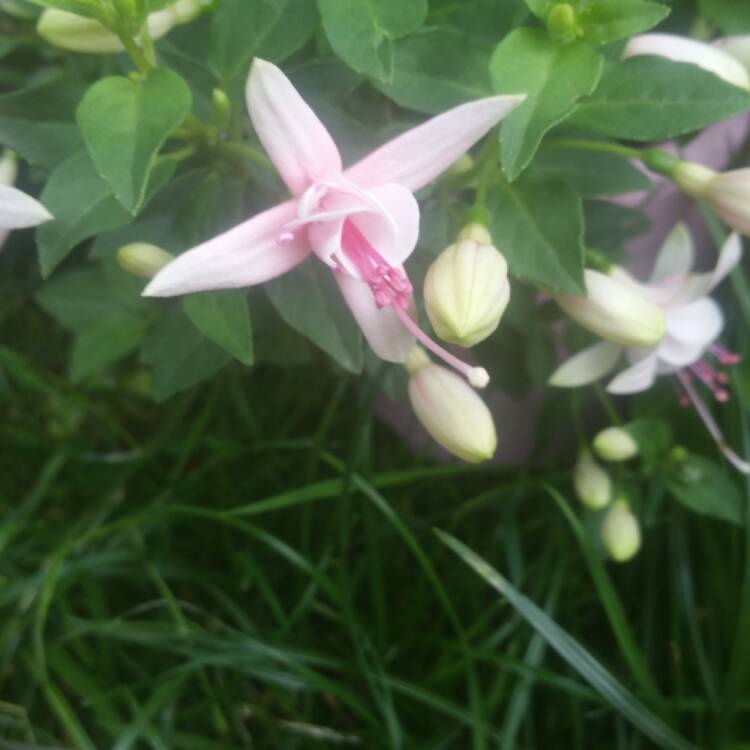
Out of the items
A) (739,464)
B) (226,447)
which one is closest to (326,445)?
(226,447)

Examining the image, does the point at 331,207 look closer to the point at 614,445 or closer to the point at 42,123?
the point at 42,123

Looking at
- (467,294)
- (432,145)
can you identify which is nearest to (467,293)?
(467,294)

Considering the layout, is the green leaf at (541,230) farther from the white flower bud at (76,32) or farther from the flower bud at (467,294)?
the white flower bud at (76,32)

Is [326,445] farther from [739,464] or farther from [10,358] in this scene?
[739,464]

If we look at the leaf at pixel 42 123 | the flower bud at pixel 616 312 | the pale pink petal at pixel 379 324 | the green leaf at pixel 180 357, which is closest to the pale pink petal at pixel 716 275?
the flower bud at pixel 616 312

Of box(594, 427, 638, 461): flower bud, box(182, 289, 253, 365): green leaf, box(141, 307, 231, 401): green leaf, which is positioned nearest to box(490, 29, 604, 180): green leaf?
box(182, 289, 253, 365): green leaf
